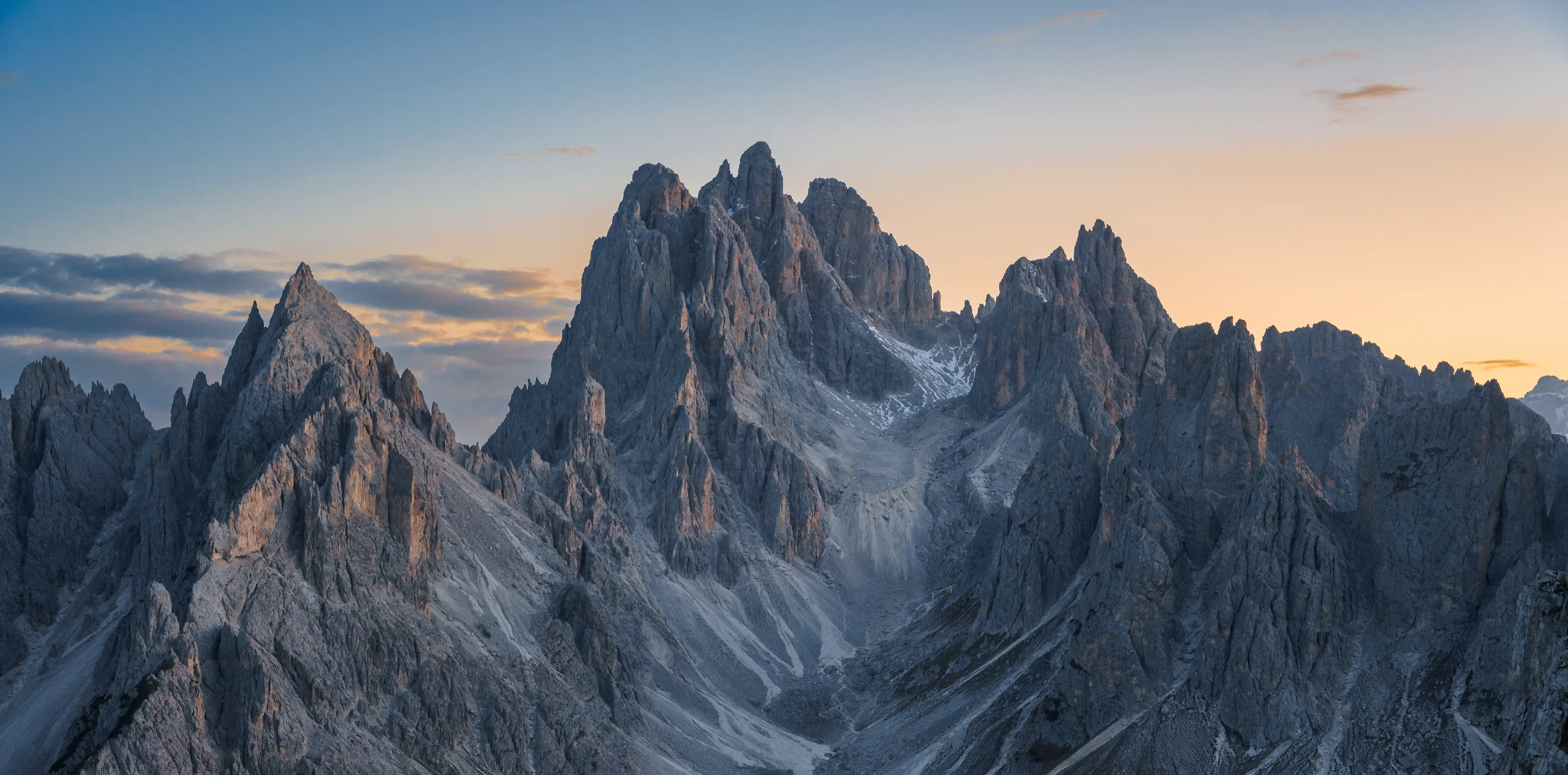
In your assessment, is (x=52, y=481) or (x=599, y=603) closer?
(x=52, y=481)

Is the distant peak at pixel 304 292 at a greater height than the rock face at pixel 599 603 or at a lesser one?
greater

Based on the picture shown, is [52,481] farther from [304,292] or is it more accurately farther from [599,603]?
[599,603]

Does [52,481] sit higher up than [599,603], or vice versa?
[52,481]

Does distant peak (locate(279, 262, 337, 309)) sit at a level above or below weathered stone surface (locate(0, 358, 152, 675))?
above

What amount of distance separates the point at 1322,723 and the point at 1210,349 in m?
63.0

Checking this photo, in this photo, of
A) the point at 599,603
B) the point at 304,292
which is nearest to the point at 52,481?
the point at 304,292

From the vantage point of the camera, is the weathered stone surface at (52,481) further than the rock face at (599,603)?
Yes

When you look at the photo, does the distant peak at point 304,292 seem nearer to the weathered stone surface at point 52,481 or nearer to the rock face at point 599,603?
the rock face at point 599,603

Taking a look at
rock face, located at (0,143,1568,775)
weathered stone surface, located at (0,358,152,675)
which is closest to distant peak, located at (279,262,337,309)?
rock face, located at (0,143,1568,775)

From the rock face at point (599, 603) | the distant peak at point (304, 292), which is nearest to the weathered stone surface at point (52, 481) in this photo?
the rock face at point (599, 603)

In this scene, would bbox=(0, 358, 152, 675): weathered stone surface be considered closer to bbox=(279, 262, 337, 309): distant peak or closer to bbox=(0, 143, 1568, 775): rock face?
bbox=(0, 143, 1568, 775): rock face

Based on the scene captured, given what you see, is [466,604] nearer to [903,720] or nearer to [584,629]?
[584,629]

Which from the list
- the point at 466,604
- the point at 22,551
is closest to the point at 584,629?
the point at 466,604

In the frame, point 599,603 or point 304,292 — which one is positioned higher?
point 304,292
